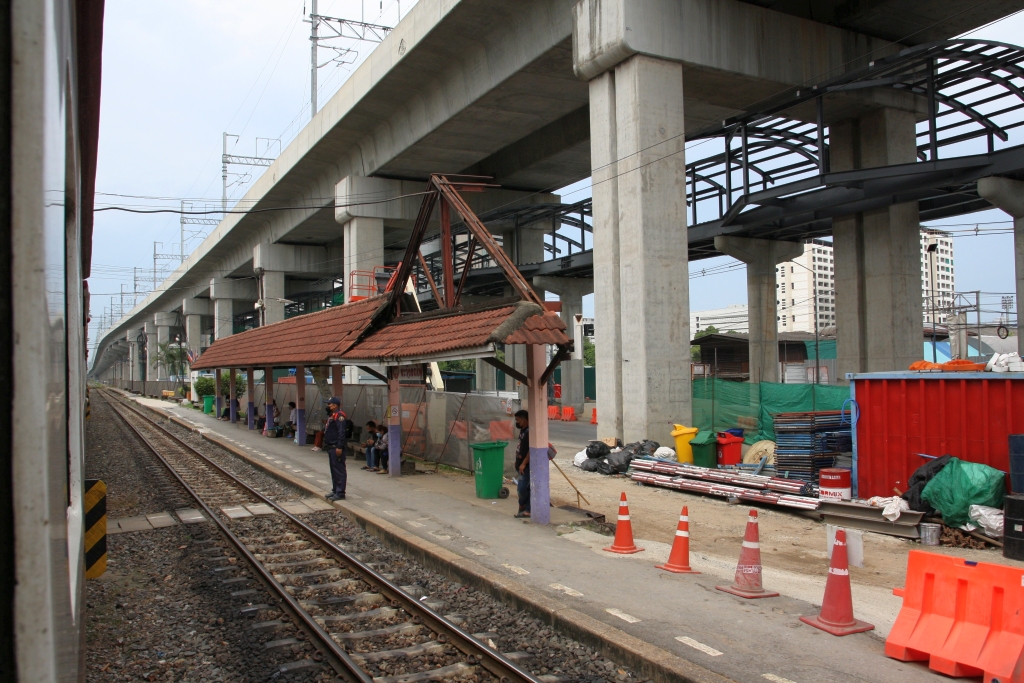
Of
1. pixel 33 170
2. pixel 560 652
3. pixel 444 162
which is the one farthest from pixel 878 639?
pixel 444 162

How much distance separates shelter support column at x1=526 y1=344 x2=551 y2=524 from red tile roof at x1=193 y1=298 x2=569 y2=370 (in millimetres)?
488

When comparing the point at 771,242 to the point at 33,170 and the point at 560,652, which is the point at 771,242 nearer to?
the point at 560,652

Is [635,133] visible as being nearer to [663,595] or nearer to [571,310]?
[663,595]

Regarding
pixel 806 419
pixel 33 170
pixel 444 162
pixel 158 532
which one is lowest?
pixel 158 532

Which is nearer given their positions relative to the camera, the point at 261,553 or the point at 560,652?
the point at 560,652

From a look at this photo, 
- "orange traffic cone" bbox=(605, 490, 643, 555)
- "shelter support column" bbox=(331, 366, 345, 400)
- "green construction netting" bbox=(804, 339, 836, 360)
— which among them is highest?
"green construction netting" bbox=(804, 339, 836, 360)

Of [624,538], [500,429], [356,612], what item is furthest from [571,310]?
[356,612]

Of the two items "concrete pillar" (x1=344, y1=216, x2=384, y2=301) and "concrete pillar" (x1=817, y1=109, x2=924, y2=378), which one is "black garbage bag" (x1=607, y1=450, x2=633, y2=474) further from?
A: "concrete pillar" (x1=344, y1=216, x2=384, y2=301)

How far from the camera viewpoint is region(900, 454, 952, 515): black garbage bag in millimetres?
10547

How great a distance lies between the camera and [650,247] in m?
17.7

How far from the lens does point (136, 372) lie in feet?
393

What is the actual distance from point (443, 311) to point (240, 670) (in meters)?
8.67

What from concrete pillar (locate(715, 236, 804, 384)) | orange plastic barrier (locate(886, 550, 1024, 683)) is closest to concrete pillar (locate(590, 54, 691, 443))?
orange plastic barrier (locate(886, 550, 1024, 683))

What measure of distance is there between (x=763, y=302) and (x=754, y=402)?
1332 centimetres
